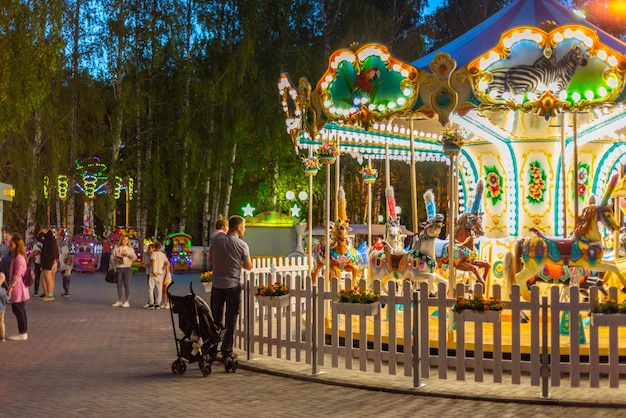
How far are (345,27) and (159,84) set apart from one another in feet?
26.3

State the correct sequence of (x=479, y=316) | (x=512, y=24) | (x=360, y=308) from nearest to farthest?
(x=479, y=316) < (x=360, y=308) < (x=512, y=24)

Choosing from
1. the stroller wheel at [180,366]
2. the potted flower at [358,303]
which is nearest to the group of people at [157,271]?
the stroller wheel at [180,366]

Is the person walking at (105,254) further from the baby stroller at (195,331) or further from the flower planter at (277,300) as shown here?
the baby stroller at (195,331)

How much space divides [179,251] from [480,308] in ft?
87.8

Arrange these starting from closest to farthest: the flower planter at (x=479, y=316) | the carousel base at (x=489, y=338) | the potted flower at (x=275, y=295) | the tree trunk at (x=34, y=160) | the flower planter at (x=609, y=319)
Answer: the flower planter at (x=609, y=319)
the flower planter at (x=479, y=316)
the carousel base at (x=489, y=338)
the potted flower at (x=275, y=295)
the tree trunk at (x=34, y=160)

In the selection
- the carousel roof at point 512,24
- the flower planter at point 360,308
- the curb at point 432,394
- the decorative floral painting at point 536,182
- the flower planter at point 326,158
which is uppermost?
the carousel roof at point 512,24

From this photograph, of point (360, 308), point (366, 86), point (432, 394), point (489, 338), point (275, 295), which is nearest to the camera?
point (432, 394)

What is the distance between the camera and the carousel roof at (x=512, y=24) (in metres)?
13.8

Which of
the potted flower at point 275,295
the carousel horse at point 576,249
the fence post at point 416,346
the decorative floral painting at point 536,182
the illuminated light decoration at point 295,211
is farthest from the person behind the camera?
the illuminated light decoration at point 295,211

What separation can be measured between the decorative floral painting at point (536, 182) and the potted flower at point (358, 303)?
6.48 meters

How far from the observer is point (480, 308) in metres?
9.89

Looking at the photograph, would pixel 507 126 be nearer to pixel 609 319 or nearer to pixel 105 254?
pixel 609 319

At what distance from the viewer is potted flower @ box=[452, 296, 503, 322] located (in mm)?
9836

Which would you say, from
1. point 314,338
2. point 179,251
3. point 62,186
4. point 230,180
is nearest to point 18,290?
point 314,338
